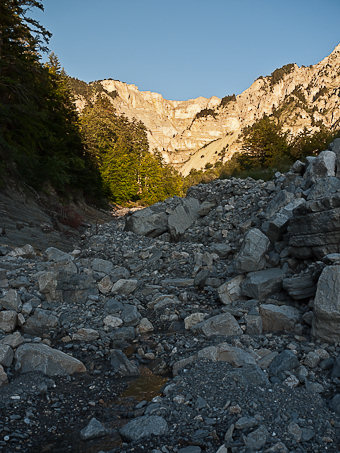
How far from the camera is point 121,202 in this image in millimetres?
33750

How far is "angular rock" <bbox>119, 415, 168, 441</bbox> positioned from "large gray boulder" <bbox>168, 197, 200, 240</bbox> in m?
11.1

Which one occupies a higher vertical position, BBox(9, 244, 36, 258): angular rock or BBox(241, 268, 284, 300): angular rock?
BBox(9, 244, 36, 258): angular rock

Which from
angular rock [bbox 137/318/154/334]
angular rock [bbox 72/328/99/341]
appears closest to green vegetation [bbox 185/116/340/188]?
angular rock [bbox 137/318/154/334]

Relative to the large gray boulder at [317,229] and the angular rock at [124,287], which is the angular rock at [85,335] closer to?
the angular rock at [124,287]

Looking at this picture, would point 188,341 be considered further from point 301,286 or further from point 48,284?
point 48,284

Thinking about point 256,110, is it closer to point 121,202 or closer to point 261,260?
point 121,202

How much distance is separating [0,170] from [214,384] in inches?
419

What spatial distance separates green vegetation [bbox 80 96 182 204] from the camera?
32.9 metres

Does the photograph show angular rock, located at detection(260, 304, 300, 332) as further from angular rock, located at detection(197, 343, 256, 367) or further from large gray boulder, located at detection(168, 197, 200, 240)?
large gray boulder, located at detection(168, 197, 200, 240)

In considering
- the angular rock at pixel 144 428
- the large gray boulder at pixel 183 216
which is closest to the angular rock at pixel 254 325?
the angular rock at pixel 144 428

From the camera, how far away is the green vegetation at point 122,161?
1294 inches

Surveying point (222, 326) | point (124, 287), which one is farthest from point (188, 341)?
point (124, 287)

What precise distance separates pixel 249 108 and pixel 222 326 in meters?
189

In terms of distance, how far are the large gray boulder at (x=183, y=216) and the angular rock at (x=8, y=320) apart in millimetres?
9165
